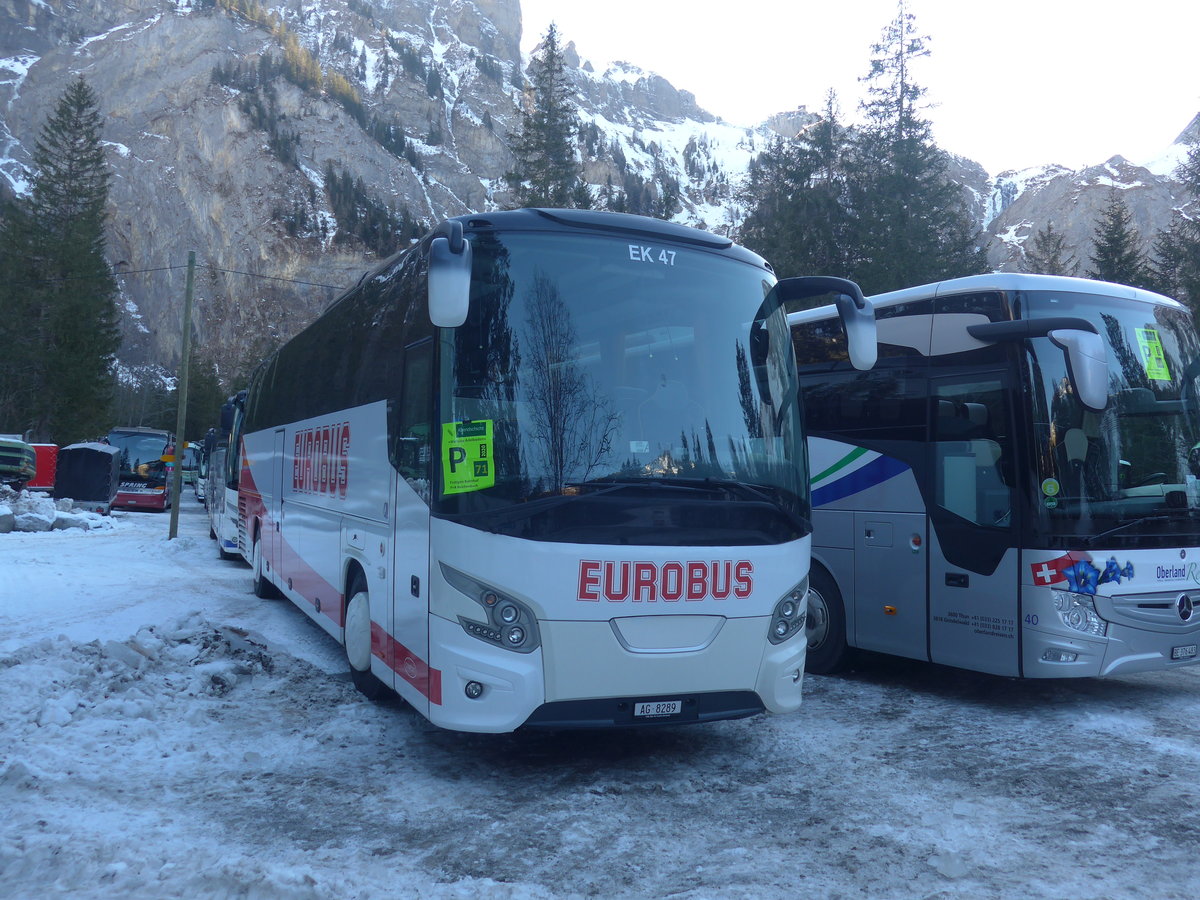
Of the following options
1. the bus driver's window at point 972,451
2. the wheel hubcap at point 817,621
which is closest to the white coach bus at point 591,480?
the bus driver's window at point 972,451

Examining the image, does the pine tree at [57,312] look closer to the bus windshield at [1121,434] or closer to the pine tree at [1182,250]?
the pine tree at [1182,250]

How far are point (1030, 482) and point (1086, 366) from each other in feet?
3.67

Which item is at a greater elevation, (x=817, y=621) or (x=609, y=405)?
(x=609, y=405)

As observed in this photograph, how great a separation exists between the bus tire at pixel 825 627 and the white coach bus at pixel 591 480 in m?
2.64

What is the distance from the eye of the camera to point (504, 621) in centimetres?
500

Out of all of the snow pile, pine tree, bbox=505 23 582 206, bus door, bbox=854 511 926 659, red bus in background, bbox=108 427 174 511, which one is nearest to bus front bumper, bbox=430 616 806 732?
bus door, bbox=854 511 926 659

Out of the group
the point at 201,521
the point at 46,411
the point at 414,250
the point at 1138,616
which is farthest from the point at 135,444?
the point at 1138,616

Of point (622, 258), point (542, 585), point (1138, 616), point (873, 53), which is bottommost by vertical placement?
point (1138, 616)

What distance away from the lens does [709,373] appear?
552 centimetres

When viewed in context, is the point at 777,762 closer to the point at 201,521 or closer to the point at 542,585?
the point at 542,585

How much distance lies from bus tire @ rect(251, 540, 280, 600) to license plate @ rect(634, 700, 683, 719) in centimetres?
800

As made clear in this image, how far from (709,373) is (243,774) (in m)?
3.41

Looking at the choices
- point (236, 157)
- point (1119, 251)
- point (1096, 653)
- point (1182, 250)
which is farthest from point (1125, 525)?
point (236, 157)

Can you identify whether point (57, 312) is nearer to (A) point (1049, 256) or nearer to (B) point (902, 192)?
(B) point (902, 192)
